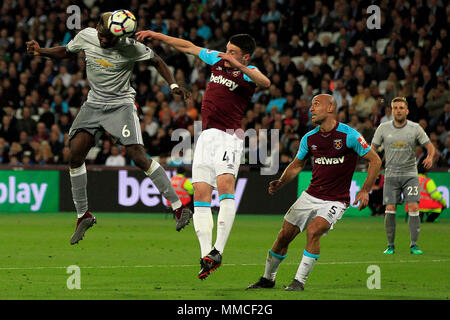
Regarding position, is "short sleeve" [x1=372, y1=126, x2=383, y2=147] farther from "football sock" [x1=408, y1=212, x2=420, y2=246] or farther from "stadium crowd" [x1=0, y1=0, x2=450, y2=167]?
"stadium crowd" [x1=0, y1=0, x2=450, y2=167]

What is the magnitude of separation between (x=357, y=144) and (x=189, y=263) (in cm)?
345

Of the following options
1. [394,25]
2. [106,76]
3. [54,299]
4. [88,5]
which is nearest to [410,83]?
[394,25]

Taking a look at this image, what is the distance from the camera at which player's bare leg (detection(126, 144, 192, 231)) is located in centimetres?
1002

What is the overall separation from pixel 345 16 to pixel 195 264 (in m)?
15.4

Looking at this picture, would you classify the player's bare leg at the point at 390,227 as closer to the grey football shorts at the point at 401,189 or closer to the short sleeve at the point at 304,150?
the grey football shorts at the point at 401,189

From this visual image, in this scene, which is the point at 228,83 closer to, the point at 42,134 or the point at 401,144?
the point at 401,144

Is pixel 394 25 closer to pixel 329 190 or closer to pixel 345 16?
pixel 345 16

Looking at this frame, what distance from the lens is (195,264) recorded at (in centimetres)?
1165

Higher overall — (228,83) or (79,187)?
(228,83)

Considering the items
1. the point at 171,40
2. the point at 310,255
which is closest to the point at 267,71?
the point at 171,40

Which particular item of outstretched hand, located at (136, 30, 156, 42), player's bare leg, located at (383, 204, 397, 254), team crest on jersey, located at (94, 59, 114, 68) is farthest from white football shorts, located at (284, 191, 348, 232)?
player's bare leg, located at (383, 204, 397, 254)

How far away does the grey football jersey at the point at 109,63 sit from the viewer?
10148 mm

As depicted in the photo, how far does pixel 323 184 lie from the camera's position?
30.9 feet

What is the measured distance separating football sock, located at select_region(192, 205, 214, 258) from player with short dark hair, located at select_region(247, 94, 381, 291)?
26.7 inches
